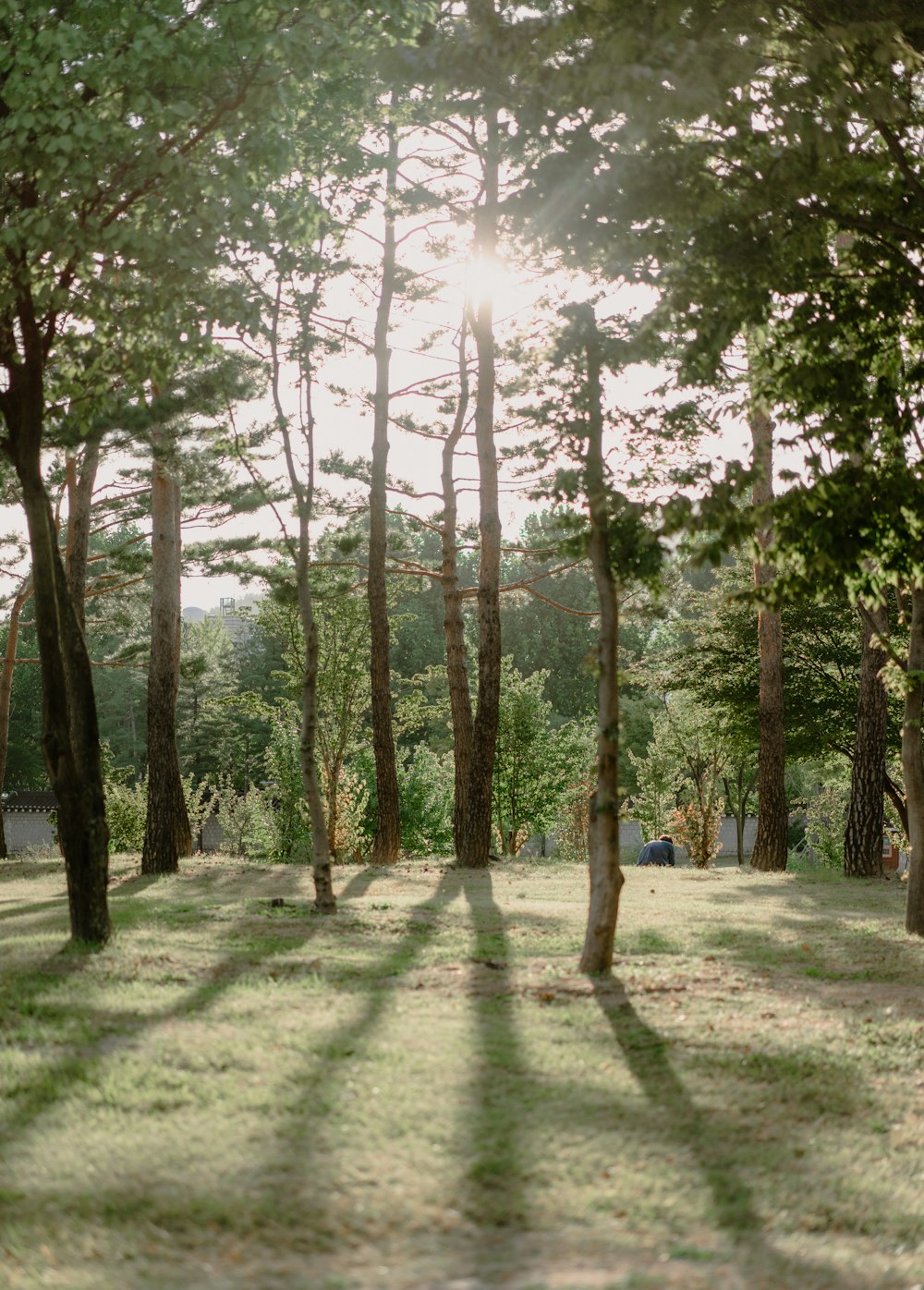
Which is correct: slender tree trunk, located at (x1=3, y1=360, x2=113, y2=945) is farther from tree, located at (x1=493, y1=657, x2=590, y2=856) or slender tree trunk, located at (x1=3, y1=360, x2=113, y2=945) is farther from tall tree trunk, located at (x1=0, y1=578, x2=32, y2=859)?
tree, located at (x1=493, y1=657, x2=590, y2=856)

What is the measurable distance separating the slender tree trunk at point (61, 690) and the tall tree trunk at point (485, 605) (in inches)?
381

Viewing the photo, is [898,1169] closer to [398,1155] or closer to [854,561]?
[398,1155]

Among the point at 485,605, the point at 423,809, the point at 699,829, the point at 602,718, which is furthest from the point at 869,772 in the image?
the point at 423,809

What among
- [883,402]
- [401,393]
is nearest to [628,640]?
[401,393]

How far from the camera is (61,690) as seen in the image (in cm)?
930

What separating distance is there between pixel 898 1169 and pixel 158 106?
24.3ft

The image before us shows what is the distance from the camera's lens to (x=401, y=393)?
2091 centimetres

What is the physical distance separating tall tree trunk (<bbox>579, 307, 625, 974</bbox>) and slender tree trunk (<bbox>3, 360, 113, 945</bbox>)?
391 cm

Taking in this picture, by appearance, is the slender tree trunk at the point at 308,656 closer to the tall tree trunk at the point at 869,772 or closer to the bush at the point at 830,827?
the tall tree trunk at the point at 869,772

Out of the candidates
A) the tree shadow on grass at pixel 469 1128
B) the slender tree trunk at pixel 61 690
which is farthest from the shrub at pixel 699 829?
the slender tree trunk at pixel 61 690

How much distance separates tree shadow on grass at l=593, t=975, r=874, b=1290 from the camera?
3.72m

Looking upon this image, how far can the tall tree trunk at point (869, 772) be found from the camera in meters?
17.6

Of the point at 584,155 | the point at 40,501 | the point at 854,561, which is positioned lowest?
the point at 854,561

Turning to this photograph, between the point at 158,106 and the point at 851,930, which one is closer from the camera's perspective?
the point at 158,106
